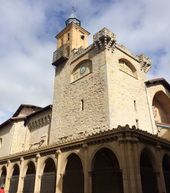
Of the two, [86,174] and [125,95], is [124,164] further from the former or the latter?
[125,95]

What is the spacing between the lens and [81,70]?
19484mm

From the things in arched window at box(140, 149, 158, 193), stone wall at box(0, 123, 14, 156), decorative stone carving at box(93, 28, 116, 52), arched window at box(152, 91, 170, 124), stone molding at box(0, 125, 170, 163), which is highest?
decorative stone carving at box(93, 28, 116, 52)

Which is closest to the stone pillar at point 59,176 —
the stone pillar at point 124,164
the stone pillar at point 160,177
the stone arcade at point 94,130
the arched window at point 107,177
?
the stone arcade at point 94,130

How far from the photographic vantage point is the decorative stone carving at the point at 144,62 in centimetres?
2095

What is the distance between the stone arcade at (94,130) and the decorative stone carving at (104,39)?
8cm

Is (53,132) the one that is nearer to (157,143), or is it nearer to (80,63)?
(80,63)

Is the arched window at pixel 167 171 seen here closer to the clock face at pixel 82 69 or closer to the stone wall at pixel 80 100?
the stone wall at pixel 80 100

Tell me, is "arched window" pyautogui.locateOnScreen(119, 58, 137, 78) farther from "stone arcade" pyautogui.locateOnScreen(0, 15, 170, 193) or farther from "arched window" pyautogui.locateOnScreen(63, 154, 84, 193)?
"arched window" pyautogui.locateOnScreen(63, 154, 84, 193)

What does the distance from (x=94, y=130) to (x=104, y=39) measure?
297 inches

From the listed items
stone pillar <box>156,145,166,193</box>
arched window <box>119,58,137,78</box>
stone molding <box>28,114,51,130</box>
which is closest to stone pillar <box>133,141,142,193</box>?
stone pillar <box>156,145,166,193</box>

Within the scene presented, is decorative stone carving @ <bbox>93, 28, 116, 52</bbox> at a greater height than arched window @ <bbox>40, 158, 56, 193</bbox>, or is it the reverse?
decorative stone carving @ <bbox>93, 28, 116, 52</bbox>

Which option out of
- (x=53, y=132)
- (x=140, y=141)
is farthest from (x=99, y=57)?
(x=140, y=141)

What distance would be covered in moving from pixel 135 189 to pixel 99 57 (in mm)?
11675

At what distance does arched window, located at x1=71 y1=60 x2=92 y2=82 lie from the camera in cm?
1881
